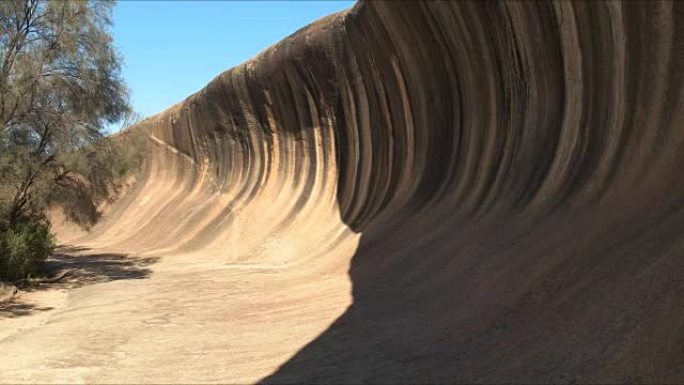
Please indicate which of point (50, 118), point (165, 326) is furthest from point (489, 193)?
point (50, 118)

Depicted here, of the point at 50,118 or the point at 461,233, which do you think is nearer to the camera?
the point at 461,233

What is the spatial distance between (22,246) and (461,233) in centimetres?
750

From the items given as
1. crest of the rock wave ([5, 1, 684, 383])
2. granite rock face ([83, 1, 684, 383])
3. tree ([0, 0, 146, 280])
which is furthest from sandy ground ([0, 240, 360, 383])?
tree ([0, 0, 146, 280])

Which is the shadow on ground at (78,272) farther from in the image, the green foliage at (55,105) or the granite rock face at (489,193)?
the granite rock face at (489,193)

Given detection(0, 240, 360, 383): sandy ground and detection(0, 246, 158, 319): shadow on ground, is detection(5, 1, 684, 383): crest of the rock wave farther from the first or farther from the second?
detection(0, 246, 158, 319): shadow on ground

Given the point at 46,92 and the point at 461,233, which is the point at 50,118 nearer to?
the point at 46,92

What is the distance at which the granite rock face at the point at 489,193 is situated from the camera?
174 inches

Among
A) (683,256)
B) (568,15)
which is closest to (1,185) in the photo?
(568,15)

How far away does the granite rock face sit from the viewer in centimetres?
442

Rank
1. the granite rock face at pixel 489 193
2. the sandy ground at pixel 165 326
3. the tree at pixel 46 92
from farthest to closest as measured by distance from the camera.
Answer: the tree at pixel 46 92 → the sandy ground at pixel 165 326 → the granite rock face at pixel 489 193

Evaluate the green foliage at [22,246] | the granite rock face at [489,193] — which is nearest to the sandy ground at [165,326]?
the granite rock face at [489,193]

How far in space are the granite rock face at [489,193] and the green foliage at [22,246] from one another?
407 centimetres

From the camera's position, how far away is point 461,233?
775 centimetres

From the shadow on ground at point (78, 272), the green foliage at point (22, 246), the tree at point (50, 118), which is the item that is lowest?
the shadow on ground at point (78, 272)
